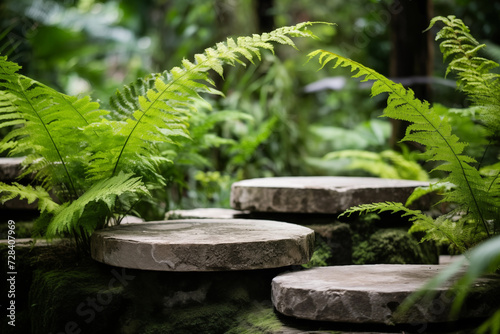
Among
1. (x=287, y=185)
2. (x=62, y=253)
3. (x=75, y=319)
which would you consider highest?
(x=287, y=185)

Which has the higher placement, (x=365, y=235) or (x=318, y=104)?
(x=318, y=104)

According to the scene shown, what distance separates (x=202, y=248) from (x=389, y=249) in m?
1.32

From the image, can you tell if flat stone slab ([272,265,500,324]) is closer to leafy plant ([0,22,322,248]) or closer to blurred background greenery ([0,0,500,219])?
leafy plant ([0,22,322,248])

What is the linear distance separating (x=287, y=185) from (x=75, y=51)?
810cm

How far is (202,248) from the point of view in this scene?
1923 mm

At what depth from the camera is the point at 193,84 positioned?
7.21 feet

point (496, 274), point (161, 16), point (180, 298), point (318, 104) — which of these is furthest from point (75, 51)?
point (496, 274)

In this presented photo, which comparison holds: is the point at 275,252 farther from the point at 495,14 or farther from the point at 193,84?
the point at 495,14

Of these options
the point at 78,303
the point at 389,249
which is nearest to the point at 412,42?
the point at 389,249

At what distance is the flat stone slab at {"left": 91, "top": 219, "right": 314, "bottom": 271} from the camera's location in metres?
1.93

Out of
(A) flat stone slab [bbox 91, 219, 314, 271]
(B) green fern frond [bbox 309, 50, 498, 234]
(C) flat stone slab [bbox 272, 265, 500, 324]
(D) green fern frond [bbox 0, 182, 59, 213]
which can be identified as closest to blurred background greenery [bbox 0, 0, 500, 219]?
(D) green fern frond [bbox 0, 182, 59, 213]

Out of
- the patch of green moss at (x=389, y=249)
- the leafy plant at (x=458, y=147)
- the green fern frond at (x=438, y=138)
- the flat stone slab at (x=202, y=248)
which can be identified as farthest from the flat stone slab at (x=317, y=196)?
the green fern frond at (x=438, y=138)

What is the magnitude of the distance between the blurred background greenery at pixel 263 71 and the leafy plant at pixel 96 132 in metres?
0.24

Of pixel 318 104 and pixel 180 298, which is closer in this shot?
pixel 180 298
